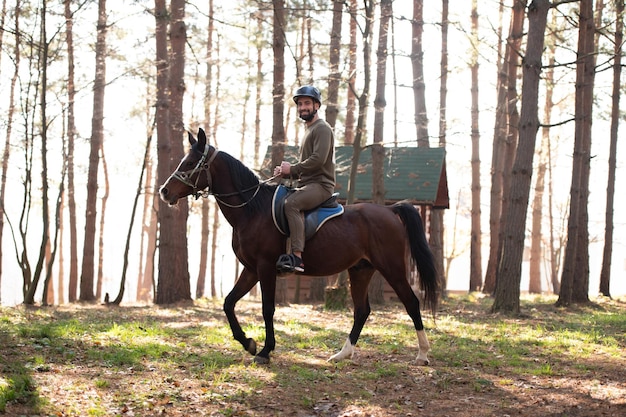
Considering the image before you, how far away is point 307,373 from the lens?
25.1 feet

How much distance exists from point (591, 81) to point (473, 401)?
48.7 feet

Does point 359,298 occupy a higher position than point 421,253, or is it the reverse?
point 421,253

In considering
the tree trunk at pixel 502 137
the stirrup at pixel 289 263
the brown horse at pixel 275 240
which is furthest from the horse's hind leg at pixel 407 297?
the tree trunk at pixel 502 137

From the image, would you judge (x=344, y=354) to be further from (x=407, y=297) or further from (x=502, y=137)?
(x=502, y=137)

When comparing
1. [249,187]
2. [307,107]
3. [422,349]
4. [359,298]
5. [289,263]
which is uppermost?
[307,107]

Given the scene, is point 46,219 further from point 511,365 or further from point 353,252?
point 511,365

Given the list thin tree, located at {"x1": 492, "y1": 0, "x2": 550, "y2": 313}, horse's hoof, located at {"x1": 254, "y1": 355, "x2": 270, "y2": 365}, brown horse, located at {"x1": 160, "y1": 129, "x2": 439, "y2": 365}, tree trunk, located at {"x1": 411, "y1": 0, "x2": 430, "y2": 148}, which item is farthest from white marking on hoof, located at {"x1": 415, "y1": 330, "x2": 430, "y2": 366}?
tree trunk, located at {"x1": 411, "y1": 0, "x2": 430, "y2": 148}

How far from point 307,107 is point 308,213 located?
1268mm

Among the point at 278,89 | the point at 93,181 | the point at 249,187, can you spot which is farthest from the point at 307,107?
the point at 93,181

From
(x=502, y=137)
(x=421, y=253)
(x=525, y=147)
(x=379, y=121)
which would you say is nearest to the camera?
(x=421, y=253)

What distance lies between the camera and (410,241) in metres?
8.99

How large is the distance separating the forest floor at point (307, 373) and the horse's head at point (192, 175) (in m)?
1.93

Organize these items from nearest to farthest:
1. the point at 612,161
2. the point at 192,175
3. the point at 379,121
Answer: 1. the point at 192,175
2. the point at 379,121
3. the point at 612,161

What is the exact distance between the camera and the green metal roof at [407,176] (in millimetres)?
21453
